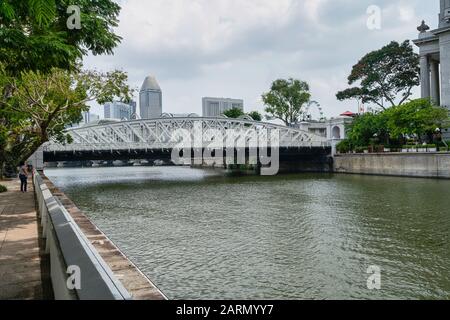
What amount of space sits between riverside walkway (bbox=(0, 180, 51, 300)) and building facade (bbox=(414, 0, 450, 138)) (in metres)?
55.0

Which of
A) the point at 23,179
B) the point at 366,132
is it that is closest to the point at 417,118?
the point at 366,132

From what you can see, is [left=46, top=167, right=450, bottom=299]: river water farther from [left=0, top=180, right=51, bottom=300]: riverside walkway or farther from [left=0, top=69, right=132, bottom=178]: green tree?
[left=0, top=69, right=132, bottom=178]: green tree

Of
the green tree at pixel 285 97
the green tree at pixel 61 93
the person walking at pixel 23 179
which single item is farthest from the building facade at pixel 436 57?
the person walking at pixel 23 179


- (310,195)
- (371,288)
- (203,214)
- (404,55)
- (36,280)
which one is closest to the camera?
(36,280)

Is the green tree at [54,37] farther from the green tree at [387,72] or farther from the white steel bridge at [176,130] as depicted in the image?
the green tree at [387,72]

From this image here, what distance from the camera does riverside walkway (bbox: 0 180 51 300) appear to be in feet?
20.9

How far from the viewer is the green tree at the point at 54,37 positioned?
7.92 meters

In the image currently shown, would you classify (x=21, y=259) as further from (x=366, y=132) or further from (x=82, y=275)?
(x=366, y=132)

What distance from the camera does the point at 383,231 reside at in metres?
17.2

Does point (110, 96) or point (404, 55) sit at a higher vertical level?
point (404, 55)

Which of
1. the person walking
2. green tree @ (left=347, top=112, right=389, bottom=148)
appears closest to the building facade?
green tree @ (left=347, top=112, right=389, bottom=148)
